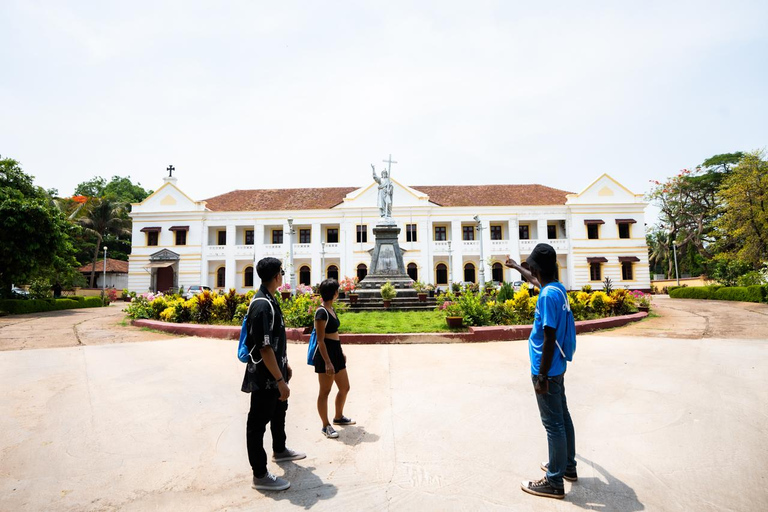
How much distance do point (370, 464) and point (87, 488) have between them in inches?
67.4

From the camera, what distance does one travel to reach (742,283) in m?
18.7

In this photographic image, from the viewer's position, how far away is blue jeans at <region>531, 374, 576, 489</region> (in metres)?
2.38

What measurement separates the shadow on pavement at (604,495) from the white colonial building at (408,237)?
1037 inches

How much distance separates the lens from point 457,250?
29.5 meters

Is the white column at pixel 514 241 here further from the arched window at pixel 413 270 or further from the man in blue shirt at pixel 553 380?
the man in blue shirt at pixel 553 380

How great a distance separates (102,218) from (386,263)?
30.1 metres

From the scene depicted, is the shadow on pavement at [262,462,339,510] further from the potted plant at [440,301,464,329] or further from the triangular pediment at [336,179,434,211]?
the triangular pediment at [336,179,434,211]

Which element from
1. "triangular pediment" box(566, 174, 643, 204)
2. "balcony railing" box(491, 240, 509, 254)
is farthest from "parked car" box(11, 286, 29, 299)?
"triangular pediment" box(566, 174, 643, 204)

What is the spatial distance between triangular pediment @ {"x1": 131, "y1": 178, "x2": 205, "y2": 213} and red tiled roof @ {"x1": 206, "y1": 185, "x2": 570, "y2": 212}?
4.54 ft

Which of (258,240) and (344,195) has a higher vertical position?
(344,195)

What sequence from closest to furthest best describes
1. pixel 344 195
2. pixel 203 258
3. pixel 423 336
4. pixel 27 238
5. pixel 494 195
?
pixel 423 336, pixel 27 238, pixel 203 258, pixel 494 195, pixel 344 195

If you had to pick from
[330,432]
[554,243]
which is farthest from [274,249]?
[330,432]

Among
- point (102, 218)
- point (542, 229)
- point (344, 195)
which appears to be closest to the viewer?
point (542, 229)

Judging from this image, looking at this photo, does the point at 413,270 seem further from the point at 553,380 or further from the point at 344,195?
the point at 553,380
